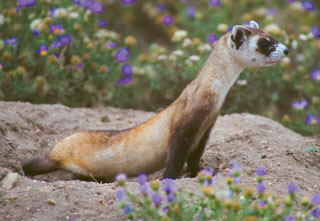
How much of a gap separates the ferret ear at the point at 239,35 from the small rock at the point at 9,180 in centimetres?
162

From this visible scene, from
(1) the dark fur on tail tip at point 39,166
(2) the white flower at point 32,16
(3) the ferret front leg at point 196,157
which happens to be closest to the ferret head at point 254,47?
(3) the ferret front leg at point 196,157

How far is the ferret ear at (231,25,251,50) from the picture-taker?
3.73 m

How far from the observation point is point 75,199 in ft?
10.5

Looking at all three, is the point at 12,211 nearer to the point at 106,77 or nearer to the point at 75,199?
the point at 75,199

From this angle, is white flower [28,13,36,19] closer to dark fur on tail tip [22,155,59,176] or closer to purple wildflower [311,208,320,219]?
dark fur on tail tip [22,155,59,176]

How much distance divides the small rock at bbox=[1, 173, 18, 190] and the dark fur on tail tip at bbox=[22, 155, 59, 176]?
1.85ft

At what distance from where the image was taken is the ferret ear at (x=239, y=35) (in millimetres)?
3732

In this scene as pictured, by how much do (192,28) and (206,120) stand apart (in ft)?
12.3

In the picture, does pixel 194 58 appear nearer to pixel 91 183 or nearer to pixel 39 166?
pixel 39 166

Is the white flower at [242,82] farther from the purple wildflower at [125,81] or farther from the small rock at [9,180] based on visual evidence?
the small rock at [9,180]

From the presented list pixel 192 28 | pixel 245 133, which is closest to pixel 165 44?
pixel 192 28

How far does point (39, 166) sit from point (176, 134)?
102 centimetres

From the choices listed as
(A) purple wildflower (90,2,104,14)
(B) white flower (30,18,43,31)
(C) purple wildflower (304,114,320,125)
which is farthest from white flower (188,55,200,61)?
(B) white flower (30,18,43,31)

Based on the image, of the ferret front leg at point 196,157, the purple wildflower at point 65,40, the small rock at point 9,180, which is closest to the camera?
the small rock at point 9,180
